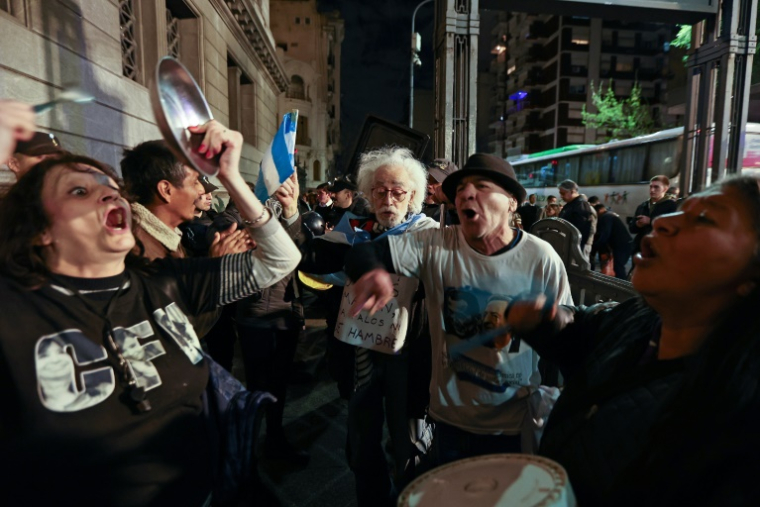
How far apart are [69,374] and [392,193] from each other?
5.79 ft

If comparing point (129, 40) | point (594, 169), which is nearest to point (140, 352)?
point (129, 40)

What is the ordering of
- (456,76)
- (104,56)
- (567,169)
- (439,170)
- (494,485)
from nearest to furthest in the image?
(494,485)
(439,170)
(456,76)
(104,56)
(567,169)

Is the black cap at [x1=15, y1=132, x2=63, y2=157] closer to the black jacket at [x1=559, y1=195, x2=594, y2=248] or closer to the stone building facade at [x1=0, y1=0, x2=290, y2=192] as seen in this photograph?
the stone building facade at [x1=0, y1=0, x2=290, y2=192]

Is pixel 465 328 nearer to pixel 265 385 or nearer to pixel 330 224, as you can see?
pixel 265 385

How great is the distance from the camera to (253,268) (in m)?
1.75

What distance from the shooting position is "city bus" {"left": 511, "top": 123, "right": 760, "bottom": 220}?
14070mm

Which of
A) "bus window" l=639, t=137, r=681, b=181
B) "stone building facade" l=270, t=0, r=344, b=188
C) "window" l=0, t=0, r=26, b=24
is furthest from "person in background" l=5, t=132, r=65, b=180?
"stone building facade" l=270, t=0, r=344, b=188

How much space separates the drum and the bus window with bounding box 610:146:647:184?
55.8ft

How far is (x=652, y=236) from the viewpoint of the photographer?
4.28 feet

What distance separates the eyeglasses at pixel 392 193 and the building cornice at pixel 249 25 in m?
11.2

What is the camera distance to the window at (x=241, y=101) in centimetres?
1430

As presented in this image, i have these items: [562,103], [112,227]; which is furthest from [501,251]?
[562,103]

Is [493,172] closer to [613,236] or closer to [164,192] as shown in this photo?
[164,192]

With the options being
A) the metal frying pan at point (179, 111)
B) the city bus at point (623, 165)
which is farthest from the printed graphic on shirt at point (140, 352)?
the city bus at point (623, 165)
